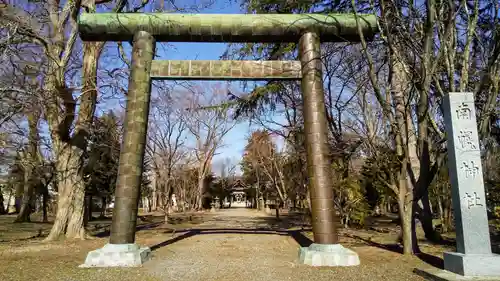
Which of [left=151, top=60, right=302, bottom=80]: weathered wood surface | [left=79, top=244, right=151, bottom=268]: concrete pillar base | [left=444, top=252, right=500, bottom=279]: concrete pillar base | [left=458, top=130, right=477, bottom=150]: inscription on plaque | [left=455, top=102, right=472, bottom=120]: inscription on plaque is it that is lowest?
[left=79, top=244, right=151, bottom=268]: concrete pillar base

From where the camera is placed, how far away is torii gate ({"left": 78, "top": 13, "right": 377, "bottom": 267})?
8086mm

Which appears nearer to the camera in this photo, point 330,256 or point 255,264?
point 330,256

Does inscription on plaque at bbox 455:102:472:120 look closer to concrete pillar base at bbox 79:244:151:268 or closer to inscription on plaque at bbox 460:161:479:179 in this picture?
inscription on plaque at bbox 460:161:479:179

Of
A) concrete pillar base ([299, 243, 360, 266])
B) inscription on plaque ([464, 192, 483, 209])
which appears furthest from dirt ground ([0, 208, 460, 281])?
inscription on plaque ([464, 192, 483, 209])

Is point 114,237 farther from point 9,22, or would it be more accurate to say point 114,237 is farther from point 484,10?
point 484,10

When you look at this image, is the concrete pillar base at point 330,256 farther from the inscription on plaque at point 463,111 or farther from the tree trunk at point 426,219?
the tree trunk at point 426,219

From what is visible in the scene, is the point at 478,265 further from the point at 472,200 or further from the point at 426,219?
the point at 426,219

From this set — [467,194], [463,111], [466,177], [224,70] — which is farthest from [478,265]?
[224,70]

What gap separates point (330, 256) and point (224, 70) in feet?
16.5

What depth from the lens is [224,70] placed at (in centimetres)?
892

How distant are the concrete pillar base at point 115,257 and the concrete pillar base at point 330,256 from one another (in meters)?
3.69

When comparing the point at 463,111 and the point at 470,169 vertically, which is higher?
the point at 463,111

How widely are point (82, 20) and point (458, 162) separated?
889 centimetres

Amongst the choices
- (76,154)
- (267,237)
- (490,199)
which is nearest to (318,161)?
(267,237)
